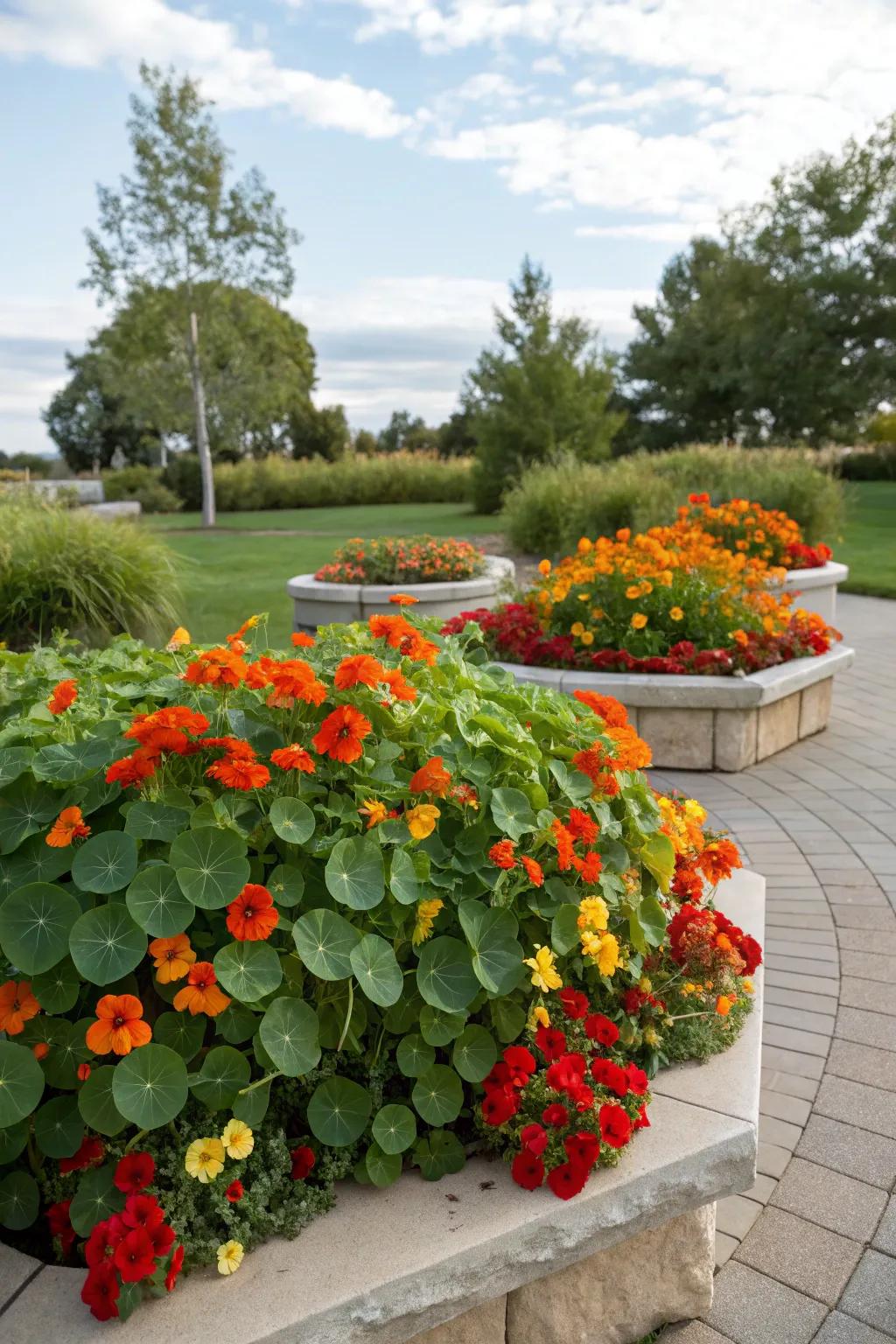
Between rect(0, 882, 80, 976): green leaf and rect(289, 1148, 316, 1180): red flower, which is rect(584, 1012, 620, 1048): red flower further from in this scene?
rect(0, 882, 80, 976): green leaf

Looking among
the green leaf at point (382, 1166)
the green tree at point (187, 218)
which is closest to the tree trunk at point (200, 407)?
the green tree at point (187, 218)

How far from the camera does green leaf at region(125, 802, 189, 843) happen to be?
1707 mm

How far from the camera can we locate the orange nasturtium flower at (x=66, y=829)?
1688 mm

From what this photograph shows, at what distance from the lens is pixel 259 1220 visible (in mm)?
1533

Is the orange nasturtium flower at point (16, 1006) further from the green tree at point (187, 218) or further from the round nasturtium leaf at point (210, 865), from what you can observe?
the green tree at point (187, 218)

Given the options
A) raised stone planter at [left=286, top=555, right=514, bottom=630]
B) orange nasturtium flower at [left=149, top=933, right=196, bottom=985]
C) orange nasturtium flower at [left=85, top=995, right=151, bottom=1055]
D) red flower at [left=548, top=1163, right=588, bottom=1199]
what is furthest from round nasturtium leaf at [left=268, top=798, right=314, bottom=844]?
raised stone planter at [left=286, top=555, right=514, bottom=630]

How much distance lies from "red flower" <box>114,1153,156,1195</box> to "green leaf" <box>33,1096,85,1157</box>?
13 centimetres

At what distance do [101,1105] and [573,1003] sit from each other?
0.86 metres

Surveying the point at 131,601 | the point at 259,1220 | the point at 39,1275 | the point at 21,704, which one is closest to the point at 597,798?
the point at 259,1220

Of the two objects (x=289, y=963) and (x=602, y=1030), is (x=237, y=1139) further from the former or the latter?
(x=602, y=1030)

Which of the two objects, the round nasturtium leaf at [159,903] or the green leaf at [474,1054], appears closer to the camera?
the round nasturtium leaf at [159,903]

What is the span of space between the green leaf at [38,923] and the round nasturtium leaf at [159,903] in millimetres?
130

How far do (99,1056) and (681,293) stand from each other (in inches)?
1797

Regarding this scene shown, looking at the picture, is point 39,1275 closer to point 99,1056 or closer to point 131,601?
point 99,1056
